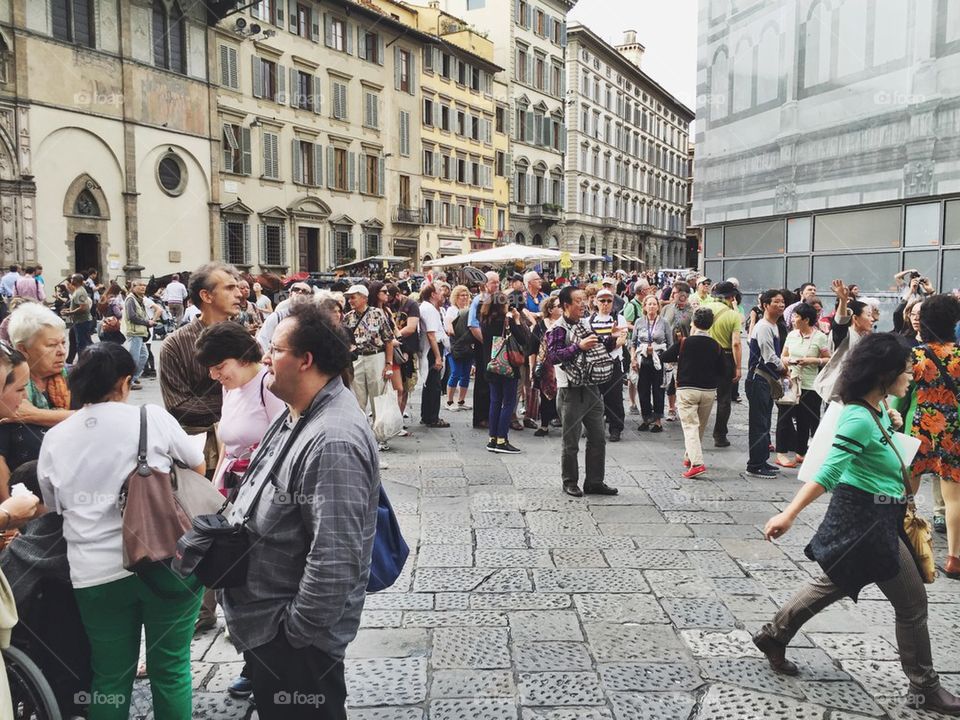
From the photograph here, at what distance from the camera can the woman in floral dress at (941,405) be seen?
445 cm

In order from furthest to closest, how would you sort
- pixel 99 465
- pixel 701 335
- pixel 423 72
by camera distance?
pixel 423 72, pixel 701 335, pixel 99 465

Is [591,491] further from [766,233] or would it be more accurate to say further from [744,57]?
[744,57]

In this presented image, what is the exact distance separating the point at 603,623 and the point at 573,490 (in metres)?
2.35

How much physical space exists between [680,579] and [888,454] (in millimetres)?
1643

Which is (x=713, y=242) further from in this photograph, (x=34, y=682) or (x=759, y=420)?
(x=34, y=682)

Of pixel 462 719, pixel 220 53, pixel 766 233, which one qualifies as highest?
pixel 220 53

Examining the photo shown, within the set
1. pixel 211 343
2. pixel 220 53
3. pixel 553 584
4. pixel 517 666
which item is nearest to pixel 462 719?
pixel 517 666

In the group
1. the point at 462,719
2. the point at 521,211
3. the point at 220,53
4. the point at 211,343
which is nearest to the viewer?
the point at 462,719

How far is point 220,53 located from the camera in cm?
2738

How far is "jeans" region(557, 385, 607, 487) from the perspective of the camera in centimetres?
612

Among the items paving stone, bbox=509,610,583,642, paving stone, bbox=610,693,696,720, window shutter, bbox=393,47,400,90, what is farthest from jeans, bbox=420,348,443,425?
window shutter, bbox=393,47,400,90

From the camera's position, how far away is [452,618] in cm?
388

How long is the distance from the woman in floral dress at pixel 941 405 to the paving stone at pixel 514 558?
2250 millimetres

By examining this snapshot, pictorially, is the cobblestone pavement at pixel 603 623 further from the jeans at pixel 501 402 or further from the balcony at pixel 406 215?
the balcony at pixel 406 215
